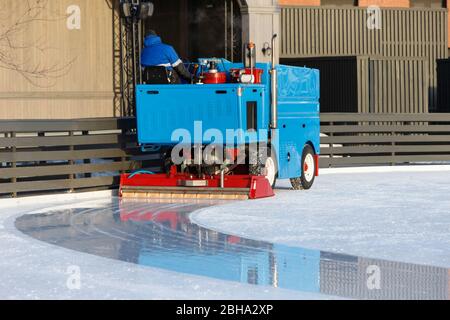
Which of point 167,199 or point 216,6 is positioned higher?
point 216,6

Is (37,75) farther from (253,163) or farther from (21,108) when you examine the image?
(253,163)

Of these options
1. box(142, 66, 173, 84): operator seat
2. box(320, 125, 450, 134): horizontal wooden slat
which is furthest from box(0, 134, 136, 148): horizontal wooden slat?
box(320, 125, 450, 134): horizontal wooden slat

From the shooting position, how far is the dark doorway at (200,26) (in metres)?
32.1

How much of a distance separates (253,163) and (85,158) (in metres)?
2.79

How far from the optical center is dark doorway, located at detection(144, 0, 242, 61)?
105ft

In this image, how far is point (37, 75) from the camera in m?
32.8

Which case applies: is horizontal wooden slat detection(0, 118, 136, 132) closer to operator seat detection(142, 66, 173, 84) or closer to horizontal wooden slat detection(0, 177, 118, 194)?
horizontal wooden slat detection(0, 177, 118, 194)

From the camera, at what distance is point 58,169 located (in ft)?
60.4

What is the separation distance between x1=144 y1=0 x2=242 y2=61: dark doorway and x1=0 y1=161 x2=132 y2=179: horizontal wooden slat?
1185 centimetres

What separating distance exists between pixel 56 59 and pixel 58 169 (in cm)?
1545

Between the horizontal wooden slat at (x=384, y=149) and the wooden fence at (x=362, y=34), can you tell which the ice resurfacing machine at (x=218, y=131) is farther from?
the wooden fence at (x=362, y=34)

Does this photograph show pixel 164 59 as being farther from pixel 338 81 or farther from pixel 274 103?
pixel 338 81

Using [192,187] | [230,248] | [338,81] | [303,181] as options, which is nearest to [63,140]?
[192,187]
